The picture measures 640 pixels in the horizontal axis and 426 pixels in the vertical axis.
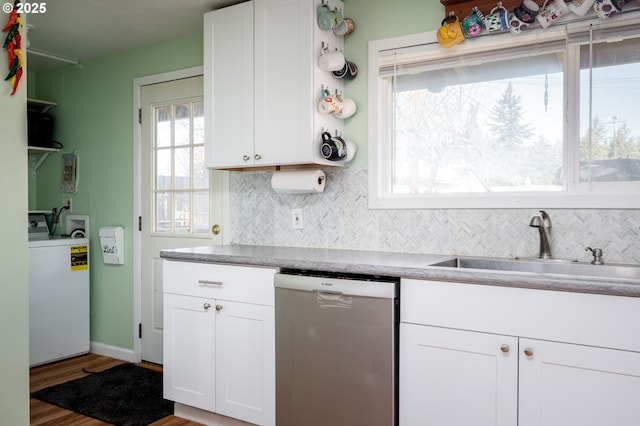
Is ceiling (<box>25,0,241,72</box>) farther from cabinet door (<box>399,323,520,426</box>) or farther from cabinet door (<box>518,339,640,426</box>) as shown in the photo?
cabinet door (<box>518,339,640,426</box>)

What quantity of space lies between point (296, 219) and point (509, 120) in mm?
1272

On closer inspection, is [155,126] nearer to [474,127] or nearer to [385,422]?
[474,127]

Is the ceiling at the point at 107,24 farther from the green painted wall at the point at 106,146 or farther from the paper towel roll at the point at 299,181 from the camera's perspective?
the paper towel roll at the point at 299,181

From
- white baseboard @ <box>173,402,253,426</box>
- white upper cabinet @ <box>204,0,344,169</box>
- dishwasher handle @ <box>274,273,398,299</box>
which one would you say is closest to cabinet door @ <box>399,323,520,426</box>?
dishwasher handle @ <box>274,273,398,299</box>

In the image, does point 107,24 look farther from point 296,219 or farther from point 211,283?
point 211,283

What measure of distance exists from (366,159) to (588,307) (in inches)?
53.5

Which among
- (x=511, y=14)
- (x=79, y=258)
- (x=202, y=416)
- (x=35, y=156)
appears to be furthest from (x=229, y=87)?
(x=35, y=156)

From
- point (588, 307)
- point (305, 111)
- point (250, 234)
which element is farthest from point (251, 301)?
point (588, 307)

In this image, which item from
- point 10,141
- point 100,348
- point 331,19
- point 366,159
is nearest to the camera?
point 10,141

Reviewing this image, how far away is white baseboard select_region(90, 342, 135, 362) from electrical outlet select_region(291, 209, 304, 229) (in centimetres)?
179

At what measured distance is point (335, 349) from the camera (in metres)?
1.98

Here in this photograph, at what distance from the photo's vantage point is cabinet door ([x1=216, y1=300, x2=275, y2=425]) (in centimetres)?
223

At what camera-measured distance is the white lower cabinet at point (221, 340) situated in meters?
2.26

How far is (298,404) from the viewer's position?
209 centimetres
